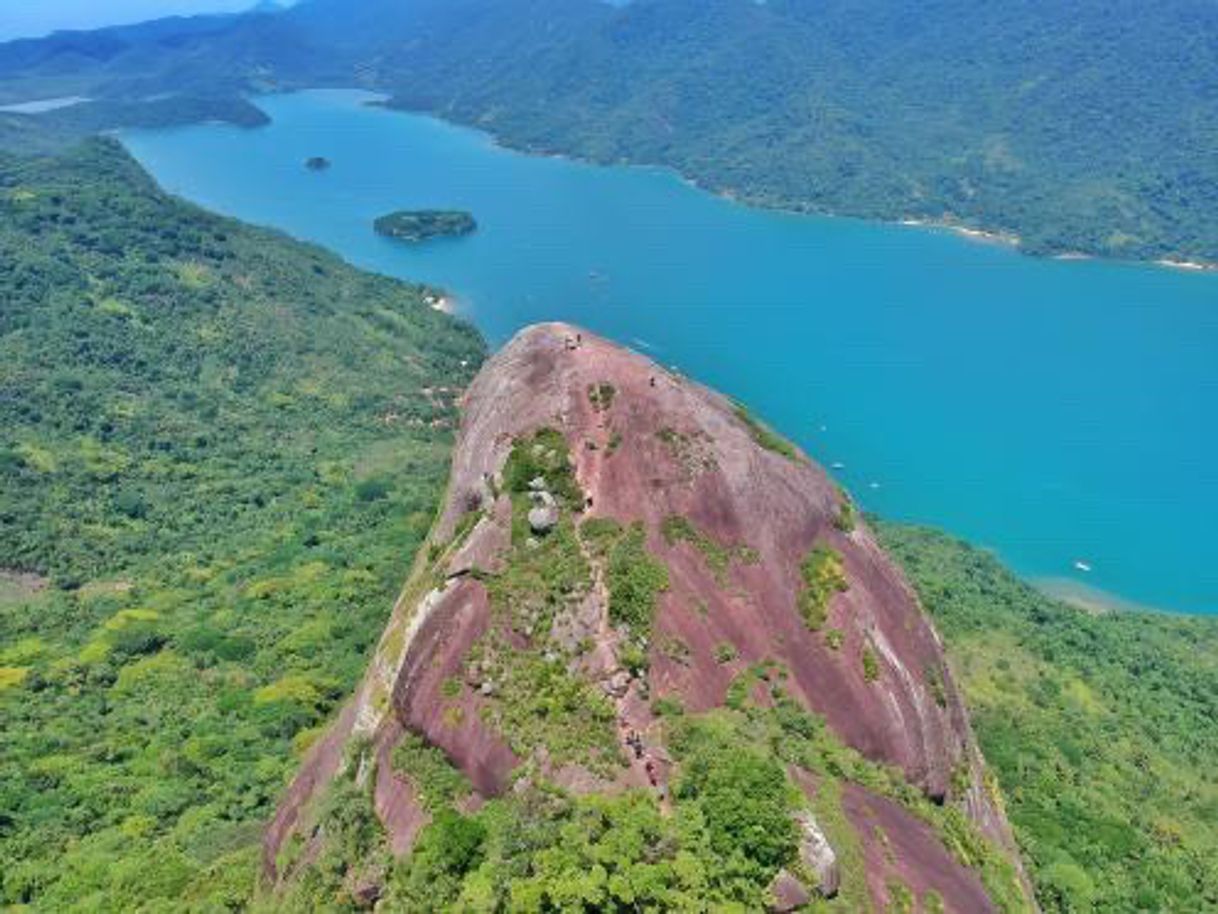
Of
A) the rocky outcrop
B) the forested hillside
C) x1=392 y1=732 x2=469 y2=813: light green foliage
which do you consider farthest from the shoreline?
x1=392 y1=732 x2=469 y2=813: light green foliage

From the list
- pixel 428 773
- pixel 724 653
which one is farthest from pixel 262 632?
pixel 724 653

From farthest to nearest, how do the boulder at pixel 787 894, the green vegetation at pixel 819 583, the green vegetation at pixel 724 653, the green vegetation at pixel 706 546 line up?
the green vegetation at pixel 819 583, the green vegetation at pixel 706 546, the green vegetation at pixel 724 653, the boulder at pixel 787 894

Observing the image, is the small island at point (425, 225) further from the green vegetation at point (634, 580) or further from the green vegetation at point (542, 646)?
the green vegetation at point (634, 580)

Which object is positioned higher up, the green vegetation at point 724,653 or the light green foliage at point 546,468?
the light green foliage at point 546,468

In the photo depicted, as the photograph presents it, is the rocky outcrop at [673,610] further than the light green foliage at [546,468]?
No

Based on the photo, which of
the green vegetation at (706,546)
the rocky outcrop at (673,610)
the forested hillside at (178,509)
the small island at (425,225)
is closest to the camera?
the rocky outcrop at (673,610)

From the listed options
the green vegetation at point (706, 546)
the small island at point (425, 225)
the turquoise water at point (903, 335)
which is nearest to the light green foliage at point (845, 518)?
the green vegetation at point (706, 546)

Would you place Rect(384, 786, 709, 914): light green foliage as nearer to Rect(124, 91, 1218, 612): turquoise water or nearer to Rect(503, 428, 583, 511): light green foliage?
Rect(503, 428, 583, 511): light green foliage

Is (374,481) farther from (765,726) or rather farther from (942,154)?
(942,154)

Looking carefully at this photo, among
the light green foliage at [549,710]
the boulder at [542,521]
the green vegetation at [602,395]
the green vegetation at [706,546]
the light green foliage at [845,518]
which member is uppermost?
the green vegetation at [602,395]
